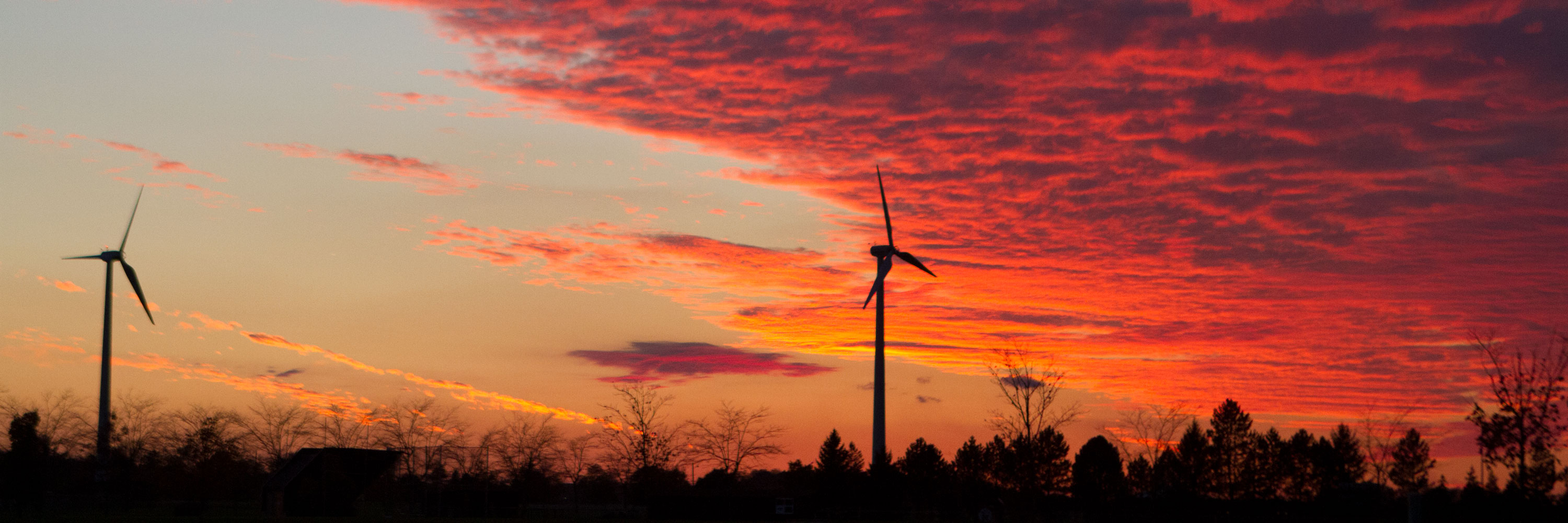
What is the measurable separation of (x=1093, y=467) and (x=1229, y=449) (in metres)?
27.8

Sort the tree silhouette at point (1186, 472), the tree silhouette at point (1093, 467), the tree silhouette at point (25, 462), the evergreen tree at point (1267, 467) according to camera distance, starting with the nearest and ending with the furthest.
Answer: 1. the tree silhouette at point (25, 462)
2. the tree silhouette at point (1186, 472)
3. the evergreen tree at point (1267, 467)
4. the tree silhouette at point (1093, 467)

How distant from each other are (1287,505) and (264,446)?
96897 millimetres

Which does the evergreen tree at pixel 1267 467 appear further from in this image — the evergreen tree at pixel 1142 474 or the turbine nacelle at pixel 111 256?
the turbine nacelle at pixel 111 256

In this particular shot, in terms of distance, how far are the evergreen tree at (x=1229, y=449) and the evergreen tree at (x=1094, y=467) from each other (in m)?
11.8

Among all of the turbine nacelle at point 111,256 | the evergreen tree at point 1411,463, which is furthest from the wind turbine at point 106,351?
the evergreen tree at point 1411,463

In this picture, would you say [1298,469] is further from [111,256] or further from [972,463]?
[111,256]

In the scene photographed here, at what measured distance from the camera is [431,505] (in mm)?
108125

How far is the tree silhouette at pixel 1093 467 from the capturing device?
485ft

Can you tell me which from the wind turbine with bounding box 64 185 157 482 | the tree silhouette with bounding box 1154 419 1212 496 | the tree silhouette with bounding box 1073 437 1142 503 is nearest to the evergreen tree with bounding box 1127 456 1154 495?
the tree silhouette with bounding box 1154 419 1212 496

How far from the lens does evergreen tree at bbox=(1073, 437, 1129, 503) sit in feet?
485

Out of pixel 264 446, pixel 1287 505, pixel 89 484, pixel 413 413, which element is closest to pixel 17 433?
pixel 89 484

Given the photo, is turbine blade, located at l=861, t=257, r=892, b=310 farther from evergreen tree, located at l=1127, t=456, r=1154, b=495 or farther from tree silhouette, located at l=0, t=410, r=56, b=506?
tree silhouette, located at l=0, t=410, r=56, b=506

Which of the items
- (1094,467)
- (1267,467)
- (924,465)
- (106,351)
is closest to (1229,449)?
(1267,467)

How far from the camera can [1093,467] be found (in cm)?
15925
